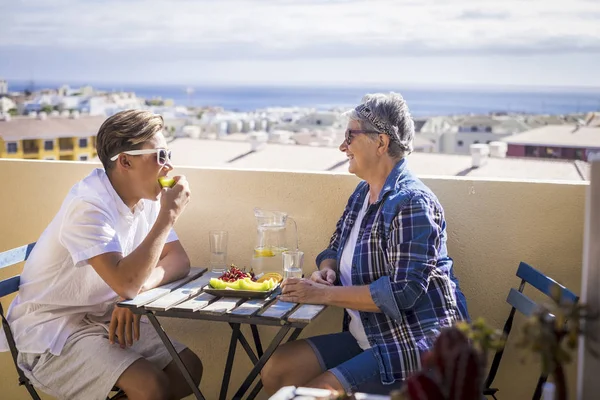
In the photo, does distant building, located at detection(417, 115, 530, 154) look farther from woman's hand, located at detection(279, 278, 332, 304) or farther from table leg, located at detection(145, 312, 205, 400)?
table leg, located at detection(145, 312, 205, 400)

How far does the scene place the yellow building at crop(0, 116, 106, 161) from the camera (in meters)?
47.4

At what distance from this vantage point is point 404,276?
2232 millimetres

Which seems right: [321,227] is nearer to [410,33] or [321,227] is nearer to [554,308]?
[554,308]

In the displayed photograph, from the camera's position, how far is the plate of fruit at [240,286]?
2.42 metres

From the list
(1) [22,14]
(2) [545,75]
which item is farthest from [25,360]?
(1) [22,14]

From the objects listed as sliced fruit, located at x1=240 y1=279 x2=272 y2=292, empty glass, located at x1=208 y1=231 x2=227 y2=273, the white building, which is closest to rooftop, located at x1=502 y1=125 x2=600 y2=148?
the white building

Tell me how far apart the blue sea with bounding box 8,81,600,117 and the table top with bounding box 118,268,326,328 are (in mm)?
95341

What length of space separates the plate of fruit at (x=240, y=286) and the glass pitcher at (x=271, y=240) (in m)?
0.35

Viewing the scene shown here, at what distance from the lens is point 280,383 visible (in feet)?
7.86

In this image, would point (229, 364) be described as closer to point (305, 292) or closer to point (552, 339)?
point (305, 292)

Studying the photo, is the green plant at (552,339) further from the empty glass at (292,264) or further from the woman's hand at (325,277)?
the empty glass at (292,264)

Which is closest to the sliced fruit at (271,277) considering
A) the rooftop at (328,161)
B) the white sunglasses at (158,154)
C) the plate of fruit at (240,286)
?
the plate of fruit at (240,286)

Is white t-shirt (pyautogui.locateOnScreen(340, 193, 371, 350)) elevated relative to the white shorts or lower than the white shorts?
elevated

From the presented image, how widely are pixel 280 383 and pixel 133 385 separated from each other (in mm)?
469
